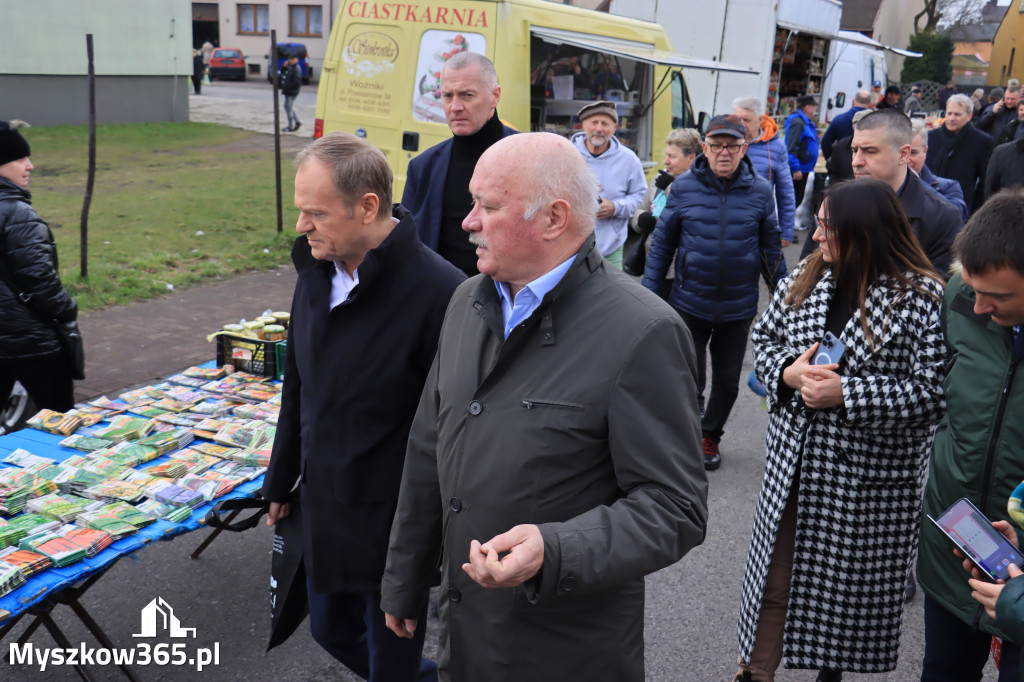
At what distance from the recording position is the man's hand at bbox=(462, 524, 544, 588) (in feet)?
5.63

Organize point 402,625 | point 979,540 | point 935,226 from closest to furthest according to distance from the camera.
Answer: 1. point 979,540
2. point 402,625
3. point 935,226

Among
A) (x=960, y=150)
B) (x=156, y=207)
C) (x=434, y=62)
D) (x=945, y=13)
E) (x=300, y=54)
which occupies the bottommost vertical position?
(x=156, y=207)

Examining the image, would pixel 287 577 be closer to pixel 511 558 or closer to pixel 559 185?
pixel 511 558

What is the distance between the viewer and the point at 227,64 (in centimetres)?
3919

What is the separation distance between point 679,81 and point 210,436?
7.74m

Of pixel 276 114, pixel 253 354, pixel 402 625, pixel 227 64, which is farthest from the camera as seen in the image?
pixel 227 64

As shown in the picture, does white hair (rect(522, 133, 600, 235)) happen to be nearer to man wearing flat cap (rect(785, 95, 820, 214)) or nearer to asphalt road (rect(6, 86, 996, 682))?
asphalt road (rect(6, 86, 996, 682))

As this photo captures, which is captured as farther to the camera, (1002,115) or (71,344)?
(1002,115)

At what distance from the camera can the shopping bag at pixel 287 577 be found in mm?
2932

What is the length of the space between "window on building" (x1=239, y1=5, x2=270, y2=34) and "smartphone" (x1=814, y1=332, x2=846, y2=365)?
1814 inches

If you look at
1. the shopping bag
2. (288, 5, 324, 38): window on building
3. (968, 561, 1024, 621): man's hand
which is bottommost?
the shopping bag

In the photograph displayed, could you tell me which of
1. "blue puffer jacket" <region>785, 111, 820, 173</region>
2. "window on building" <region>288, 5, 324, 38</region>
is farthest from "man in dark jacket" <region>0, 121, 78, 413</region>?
"window on building" <region>288, 5, 324, 38</region>

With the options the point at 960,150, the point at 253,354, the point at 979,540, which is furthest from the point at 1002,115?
the point at 979,540

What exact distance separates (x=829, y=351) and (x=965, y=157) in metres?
7.34
